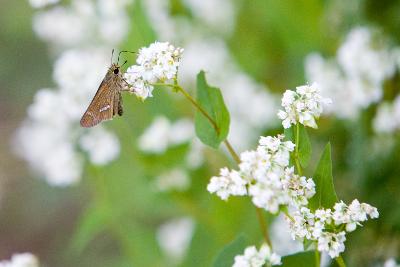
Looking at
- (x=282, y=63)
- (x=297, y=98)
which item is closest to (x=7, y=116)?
(x=282, y=63)

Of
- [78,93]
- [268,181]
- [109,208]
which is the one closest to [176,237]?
[109,208]

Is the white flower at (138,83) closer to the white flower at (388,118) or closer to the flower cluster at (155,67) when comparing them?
the flower cluster at (155,67)

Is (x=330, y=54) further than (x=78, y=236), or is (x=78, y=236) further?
(x=330, y=54)

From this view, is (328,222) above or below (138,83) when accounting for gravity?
below

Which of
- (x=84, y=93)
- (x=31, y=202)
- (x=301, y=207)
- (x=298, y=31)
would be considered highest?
(x=31, y=202)

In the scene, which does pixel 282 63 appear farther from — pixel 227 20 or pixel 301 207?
pixel 301 207

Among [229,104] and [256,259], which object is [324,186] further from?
[229,104]

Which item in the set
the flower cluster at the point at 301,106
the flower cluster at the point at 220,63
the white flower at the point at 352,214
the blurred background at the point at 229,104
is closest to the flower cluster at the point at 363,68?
the blurred background at the point at 229,104
